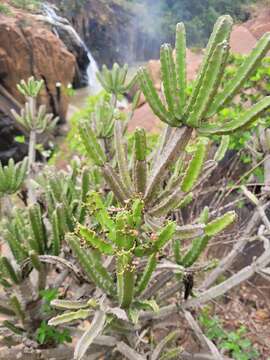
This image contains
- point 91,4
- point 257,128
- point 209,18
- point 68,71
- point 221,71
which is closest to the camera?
point 221,71

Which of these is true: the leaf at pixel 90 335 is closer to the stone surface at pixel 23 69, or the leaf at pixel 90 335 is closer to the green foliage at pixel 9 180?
the green foliage at pixel 9 180

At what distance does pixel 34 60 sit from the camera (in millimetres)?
7398

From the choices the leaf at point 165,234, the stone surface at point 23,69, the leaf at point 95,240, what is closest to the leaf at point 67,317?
the leaf at point 95,240

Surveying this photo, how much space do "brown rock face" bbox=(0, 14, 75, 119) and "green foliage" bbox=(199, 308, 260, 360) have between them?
508cm

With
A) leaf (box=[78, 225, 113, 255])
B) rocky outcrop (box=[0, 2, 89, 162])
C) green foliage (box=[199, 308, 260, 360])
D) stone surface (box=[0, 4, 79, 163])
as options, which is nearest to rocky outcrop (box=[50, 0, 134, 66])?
rocky outcrop (box=[0, 2, 89, 162])

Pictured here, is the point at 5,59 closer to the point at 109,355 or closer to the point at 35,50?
the point at 35,50

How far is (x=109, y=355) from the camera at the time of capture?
8.88 ft

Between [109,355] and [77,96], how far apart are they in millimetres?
7276

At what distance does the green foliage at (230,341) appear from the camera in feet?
9.93

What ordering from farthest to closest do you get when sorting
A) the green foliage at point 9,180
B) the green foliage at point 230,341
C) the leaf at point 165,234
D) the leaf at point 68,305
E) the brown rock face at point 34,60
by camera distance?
the brown rock face at point 34,60 → the green foliage at point 230,341 → the green foliage at point 9,180 → the leaf at point 68,305 → the leaf at point 165,234

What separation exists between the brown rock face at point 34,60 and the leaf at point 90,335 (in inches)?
215

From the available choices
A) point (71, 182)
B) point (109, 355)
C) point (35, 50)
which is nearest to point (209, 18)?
point (71, 182)

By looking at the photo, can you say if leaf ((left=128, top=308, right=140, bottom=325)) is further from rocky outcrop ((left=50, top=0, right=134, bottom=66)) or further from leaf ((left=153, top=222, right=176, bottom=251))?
rocky outcrop ((left=50, top=0, right=134, bottom=66))

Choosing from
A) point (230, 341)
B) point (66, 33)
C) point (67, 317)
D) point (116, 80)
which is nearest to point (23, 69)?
point (66, 33)
